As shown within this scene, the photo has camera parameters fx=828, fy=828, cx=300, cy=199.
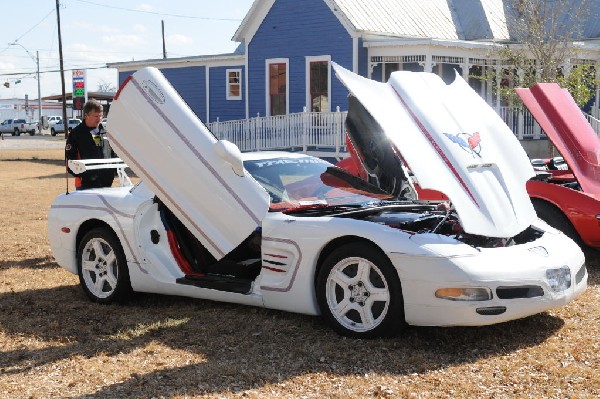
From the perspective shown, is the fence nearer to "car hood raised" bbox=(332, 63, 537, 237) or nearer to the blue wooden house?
the blue wooden house

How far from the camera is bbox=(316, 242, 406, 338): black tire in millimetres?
5621

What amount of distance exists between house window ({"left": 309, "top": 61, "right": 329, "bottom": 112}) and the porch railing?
176 centimetres

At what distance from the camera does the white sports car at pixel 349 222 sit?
5.58 meters

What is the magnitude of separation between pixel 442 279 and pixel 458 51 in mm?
18592

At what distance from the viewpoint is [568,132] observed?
855cm

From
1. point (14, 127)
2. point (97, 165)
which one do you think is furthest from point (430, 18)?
point (14, 127)

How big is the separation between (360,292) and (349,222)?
0.50 meters

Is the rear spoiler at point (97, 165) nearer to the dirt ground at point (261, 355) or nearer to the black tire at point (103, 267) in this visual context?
the black tire at point (103, 267)

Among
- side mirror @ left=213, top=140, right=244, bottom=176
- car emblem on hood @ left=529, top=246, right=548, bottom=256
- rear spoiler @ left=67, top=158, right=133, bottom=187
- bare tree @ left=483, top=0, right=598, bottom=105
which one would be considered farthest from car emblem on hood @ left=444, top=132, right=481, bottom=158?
bare tree @ left=483, top=0, right=598, bottom=105

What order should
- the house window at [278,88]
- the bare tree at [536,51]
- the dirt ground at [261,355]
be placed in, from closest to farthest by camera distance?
the dirt ground at [261,355] < the bare tree at [536,51] < the house window at [278,88]

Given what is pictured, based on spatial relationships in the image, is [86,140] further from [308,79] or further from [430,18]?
[430,18]

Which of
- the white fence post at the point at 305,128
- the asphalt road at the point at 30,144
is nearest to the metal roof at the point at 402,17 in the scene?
the white fence post at the point at 305,128

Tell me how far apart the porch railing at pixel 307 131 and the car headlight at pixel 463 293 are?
16.0 metres

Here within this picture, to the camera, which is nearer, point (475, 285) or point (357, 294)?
point (475, 285)
